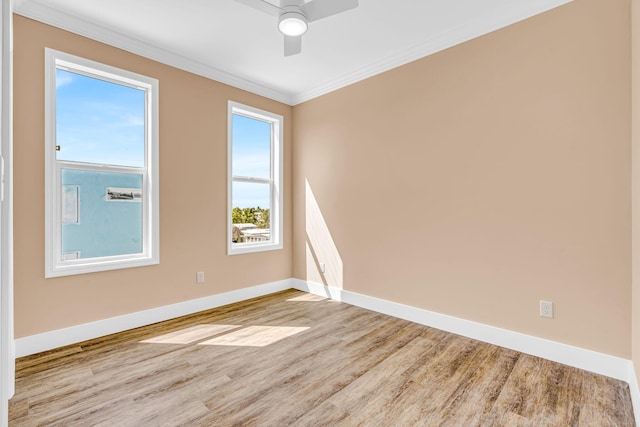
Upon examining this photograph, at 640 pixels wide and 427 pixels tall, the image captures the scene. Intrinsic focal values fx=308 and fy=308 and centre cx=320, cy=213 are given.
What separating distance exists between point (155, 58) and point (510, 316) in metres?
4.03

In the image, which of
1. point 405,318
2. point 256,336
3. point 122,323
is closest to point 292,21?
point 256,336

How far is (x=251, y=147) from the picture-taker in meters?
4.09

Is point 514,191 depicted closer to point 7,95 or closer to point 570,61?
point 570,61

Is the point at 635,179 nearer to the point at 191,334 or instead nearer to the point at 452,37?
the point at 452,37

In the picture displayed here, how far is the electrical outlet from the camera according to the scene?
233 cm

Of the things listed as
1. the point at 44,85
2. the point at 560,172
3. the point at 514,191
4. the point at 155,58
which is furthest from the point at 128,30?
A: the point at 560,172

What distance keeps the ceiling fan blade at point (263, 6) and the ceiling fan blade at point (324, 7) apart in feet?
0.54

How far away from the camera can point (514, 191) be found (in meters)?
2.50

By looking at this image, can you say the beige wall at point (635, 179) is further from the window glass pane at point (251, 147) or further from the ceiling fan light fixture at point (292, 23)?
the window glass pane at point (251, 147)

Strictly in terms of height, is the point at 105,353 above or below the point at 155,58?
below

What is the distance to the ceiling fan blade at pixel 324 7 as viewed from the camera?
6.19 feet

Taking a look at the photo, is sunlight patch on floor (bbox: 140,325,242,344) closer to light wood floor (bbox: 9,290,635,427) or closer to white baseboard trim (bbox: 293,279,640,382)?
light wood floor (bbox: 9,290,635,427)

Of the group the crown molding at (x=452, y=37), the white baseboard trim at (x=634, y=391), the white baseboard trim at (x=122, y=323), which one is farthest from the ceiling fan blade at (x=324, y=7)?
the white baseboard trim at (x=122, y=323)

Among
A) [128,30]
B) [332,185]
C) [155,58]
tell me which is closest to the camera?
[128,30]
